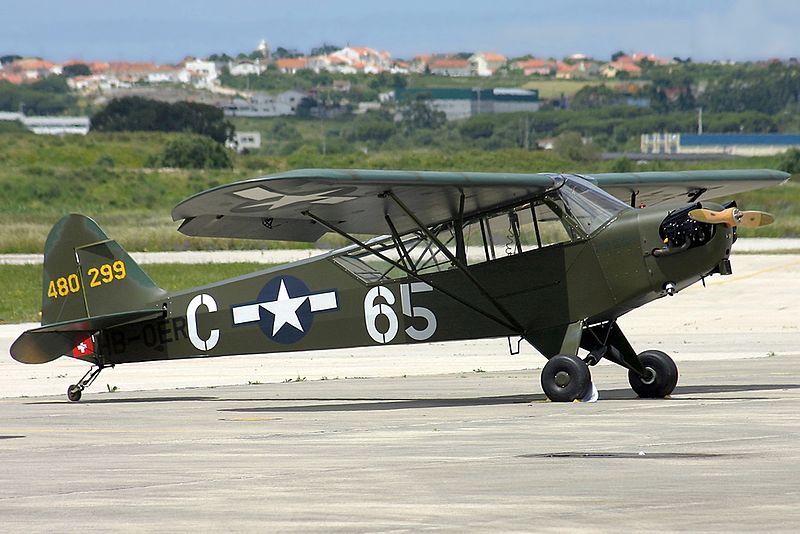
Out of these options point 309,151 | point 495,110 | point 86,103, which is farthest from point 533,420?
point 495,110

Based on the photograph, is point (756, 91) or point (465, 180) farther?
point (756, 91)

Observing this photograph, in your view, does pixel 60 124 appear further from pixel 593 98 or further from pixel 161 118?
pixel 593 98

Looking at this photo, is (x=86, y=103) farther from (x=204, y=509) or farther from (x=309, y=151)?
(x=204, y=509)

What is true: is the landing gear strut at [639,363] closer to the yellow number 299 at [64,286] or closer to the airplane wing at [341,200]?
the airplane wing at [341,200]

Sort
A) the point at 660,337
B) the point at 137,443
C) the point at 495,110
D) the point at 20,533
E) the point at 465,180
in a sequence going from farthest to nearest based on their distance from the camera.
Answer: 1. the point at 495,110
2. the point at 660,337
3. the point at 465,180
4. the point at 137,443
5. the point at 20,533

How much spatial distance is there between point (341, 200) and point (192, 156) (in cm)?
8568

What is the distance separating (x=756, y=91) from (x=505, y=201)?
181 meters

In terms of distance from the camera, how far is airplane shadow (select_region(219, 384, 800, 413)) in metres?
14.9

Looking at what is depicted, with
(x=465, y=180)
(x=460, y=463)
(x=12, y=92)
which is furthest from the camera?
(x=12, y=92)

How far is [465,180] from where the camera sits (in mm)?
14227

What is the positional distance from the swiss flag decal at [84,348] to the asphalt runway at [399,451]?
600 millimetres

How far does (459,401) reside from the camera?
15.4 meters

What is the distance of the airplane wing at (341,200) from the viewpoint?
13.4 m

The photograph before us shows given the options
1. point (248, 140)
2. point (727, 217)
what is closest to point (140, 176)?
point (727, 217)
